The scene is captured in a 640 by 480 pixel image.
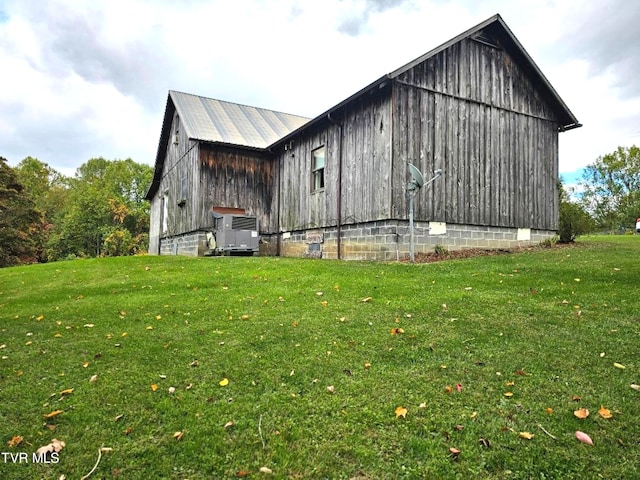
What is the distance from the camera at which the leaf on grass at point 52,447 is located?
7.96 feet

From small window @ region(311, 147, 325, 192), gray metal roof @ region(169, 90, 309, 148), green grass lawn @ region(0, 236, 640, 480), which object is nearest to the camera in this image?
green grass lawn @ region(0, 236, 640, 480)

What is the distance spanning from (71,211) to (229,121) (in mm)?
33566

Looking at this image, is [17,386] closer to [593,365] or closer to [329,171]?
[593,365]

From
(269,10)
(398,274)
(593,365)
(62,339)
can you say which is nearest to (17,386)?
(62,339)

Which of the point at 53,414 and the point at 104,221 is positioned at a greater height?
the point at 104,221

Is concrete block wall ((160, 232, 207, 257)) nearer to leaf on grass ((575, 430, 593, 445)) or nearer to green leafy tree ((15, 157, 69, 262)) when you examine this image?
leaf on grass ((575, 430, 593, 445))

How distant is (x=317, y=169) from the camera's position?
13391 millimetres

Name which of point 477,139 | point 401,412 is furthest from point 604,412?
point 477,139

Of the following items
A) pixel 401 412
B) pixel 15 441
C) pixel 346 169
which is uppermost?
pixel 346 169

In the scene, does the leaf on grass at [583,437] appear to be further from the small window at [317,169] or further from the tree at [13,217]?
the tree at [13,217]

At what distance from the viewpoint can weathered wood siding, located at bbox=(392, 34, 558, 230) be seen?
1052 cm

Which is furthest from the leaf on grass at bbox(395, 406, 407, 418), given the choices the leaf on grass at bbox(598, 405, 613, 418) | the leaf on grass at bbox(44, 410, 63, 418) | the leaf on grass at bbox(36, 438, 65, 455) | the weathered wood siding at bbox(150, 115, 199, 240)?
the weathered wood siding at bbox(150, 115, 199, 240)

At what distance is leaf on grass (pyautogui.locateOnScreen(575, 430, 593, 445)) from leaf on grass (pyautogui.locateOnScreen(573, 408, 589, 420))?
188 millimetres

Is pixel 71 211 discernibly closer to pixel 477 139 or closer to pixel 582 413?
pixel 477 139
